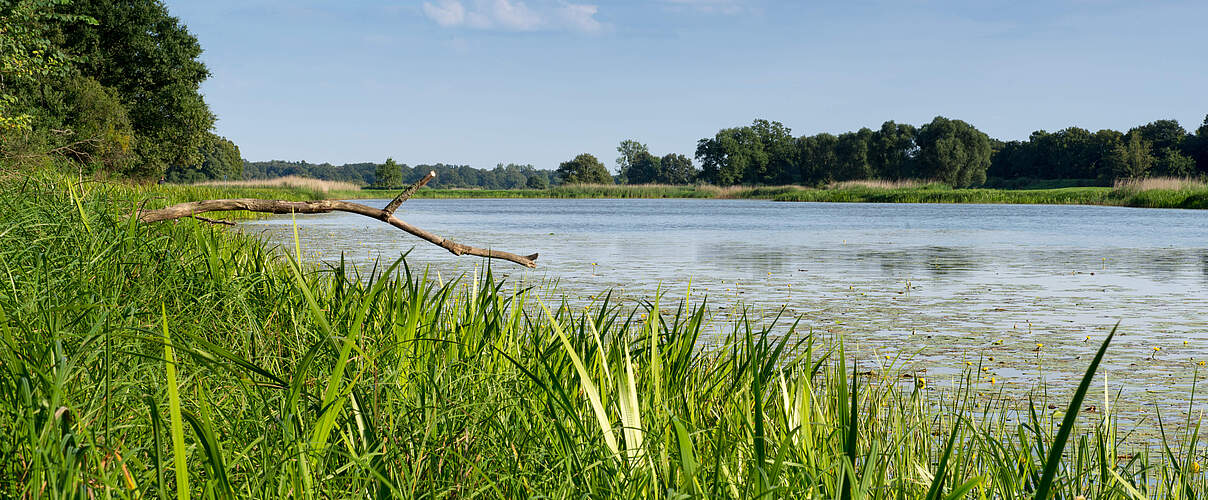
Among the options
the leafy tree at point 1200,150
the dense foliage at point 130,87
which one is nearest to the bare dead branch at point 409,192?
the dense foliage at point 130,87

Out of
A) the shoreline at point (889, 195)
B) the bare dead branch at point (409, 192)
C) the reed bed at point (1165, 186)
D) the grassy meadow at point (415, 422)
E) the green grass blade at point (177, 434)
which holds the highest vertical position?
the bare dead branch at point (409, 192)

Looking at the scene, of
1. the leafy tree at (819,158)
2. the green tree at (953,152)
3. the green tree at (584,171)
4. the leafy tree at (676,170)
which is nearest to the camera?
the green tree at (953,152)

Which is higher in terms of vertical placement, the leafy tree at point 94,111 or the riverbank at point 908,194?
the leafy tree at point 94,111

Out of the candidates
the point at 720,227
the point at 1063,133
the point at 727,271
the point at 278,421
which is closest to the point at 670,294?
the point at 727,271

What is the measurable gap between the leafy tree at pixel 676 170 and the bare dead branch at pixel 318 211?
352ft

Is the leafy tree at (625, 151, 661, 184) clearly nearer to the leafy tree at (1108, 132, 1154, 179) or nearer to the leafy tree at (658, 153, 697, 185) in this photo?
the leafy tree at (658, 153, 697, 185)

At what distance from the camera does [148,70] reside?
3491 cm

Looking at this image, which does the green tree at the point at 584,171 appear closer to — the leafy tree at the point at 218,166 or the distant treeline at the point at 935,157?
the distant treeline at the point at 935,157

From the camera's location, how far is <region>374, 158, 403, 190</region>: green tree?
96.4 m

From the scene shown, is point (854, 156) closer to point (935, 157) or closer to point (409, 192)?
point (935, 157)

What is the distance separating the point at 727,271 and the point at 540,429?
28.4 ft

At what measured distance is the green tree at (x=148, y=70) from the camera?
109 ft

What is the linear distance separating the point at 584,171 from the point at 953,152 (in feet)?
149

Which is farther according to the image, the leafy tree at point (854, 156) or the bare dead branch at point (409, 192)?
the leafy tree at point (854, 156)
